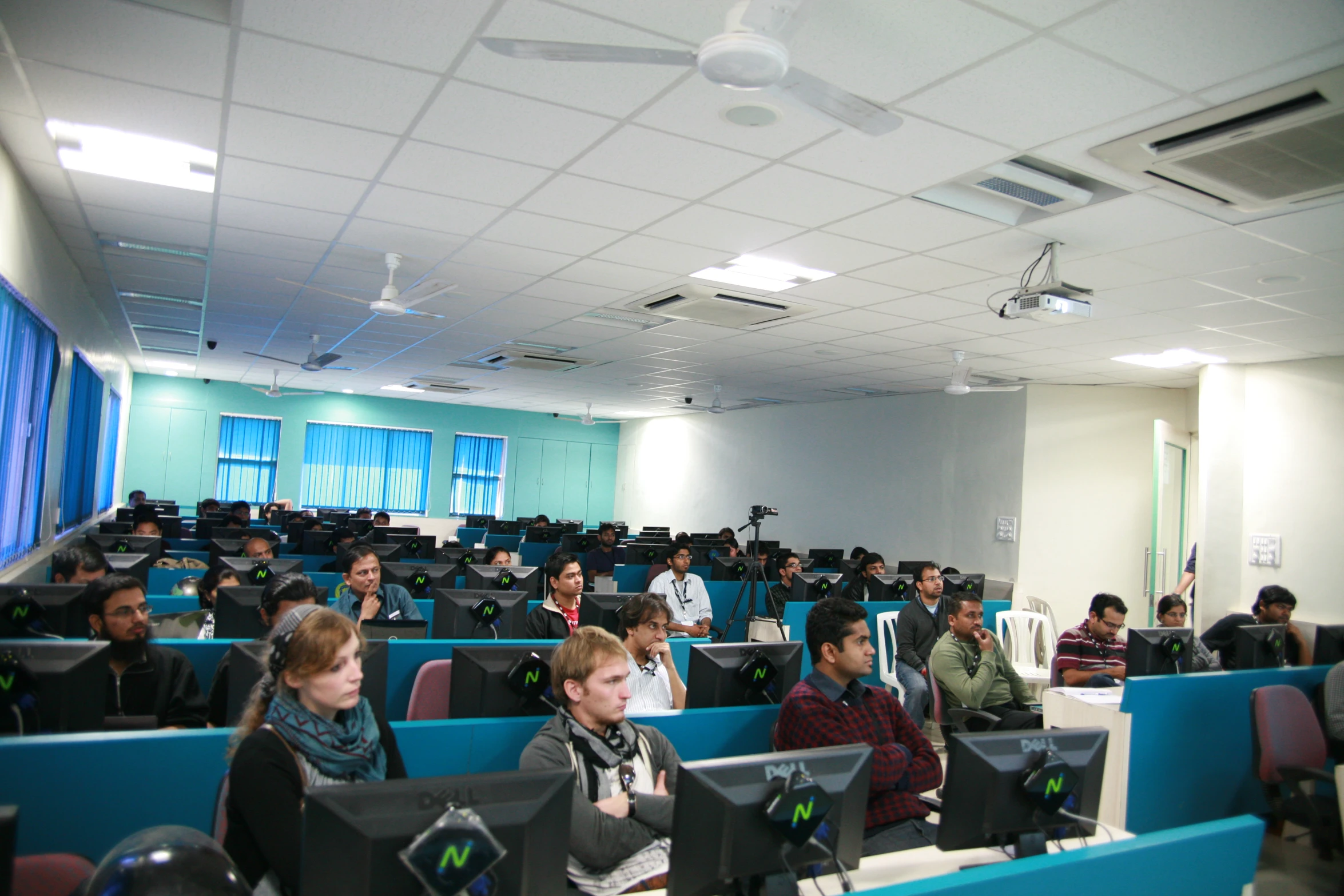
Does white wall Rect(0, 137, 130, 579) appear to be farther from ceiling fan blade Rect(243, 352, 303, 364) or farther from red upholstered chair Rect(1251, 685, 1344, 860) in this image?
red upholstered chair Rect(1251, 685, 1344, 860)

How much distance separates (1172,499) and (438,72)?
8.27 m

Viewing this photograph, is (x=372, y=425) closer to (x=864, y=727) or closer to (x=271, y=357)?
(x=271, y=357)

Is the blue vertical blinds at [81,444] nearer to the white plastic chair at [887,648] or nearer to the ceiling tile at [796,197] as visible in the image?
the ceiling tile at [796,197]

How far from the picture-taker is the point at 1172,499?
8.43 m

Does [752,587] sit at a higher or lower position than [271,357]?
lower

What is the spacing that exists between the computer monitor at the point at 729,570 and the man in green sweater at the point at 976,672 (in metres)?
3.42

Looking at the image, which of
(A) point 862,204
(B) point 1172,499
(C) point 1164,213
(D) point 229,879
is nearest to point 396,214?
(A) point 862,204

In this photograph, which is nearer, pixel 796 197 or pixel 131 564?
pixel 796 197

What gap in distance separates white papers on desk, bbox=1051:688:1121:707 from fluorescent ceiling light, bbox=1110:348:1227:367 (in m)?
3.57

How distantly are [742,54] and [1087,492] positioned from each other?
8101 millimetres

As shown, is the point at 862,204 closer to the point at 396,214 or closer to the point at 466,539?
the point at 396,214

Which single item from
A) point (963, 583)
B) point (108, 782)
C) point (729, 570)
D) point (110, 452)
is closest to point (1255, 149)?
point (108, 782)

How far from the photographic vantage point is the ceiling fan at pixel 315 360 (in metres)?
8.36

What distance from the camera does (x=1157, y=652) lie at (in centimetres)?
423
